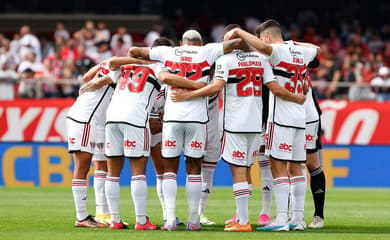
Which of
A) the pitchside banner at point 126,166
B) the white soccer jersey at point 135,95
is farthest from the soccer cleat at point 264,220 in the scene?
the pitchside banner at point 126,166

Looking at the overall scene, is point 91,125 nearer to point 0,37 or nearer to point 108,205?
point 108,205

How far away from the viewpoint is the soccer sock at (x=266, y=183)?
1278 centimetres

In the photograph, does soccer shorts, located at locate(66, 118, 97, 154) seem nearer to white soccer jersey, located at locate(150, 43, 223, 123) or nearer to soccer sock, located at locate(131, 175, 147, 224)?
soccer sock, located at locate(131, 175, 147, 224)

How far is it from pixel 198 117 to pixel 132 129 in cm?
83

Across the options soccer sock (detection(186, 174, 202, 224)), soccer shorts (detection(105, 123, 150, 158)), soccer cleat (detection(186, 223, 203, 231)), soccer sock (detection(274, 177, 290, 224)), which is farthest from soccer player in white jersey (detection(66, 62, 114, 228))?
soccer sock (detection(274, 177, 290, 224))

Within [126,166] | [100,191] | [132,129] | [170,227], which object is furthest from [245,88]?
[126,166]

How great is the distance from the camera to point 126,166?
21203mm

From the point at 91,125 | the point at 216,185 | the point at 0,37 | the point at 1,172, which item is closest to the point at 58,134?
the point at 1,172

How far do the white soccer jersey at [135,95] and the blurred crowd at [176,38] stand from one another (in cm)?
982

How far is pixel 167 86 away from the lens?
11930 mm

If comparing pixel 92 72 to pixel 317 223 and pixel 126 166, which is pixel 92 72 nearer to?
pixel 317 223

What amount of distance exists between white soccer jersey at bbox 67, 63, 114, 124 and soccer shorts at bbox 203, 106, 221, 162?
1369 mm

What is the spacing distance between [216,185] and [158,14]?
9939 mm

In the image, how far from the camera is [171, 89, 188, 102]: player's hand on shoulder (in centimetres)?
1149
